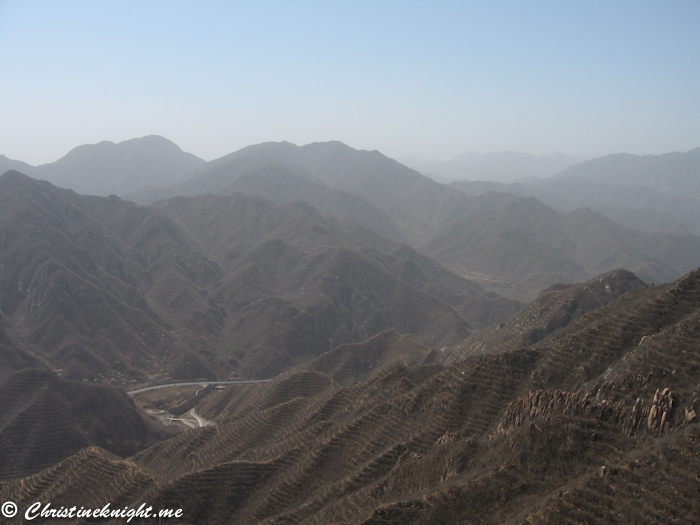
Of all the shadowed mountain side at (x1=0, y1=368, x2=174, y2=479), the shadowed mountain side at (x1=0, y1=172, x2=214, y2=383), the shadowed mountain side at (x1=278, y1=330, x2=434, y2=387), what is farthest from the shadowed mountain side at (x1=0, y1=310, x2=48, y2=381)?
the shadowed mountain side at (x1=278, y1=330, x2=434, y2=387)

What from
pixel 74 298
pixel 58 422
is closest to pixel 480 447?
pixel 58 422

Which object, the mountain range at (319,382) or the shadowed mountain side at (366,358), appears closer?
the mountain range at (319,382)

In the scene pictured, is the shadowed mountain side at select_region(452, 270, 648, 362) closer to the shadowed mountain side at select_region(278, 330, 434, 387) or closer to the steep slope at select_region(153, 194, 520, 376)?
the shadowed mountain side at select_region(278, 330, 434, 387)

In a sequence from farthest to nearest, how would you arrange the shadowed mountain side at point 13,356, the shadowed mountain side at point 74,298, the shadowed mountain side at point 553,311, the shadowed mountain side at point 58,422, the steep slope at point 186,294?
1. the steep slope at point 186,294
2. the shadowed mountain side at point 74,298
3. the shadowed mountain side at point 13,356
4. the shadowed mountain side at point 553,311
5. the shadowed mountain side at point 58,422

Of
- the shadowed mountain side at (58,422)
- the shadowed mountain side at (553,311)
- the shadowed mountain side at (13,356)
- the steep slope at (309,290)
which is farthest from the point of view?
the steep slope at (309,290)

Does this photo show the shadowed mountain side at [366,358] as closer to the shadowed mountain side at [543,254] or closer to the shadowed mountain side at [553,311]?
the shadowed mountain side at [553,311]

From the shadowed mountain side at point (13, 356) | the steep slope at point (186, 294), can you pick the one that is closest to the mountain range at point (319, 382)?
the shadowed mountain side at point (13, 356)

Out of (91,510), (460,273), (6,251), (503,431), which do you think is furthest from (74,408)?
(460,273)

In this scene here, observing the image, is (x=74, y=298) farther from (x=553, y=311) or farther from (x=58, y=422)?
(x=553, y=311)
